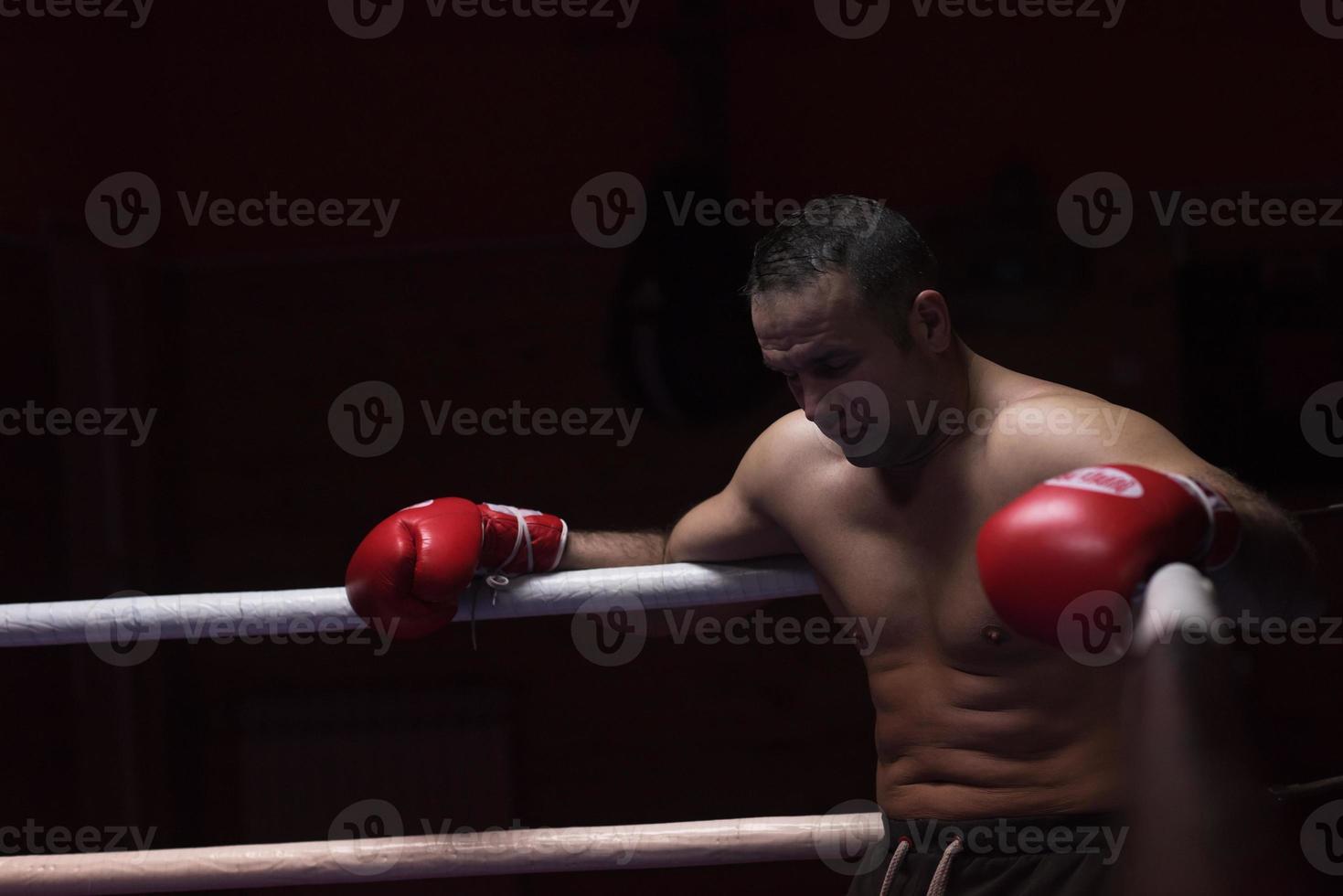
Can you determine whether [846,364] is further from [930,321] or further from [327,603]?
[327,603]

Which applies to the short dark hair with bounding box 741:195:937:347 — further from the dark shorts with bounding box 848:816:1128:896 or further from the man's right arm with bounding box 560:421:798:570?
the dark shorts with bounding box 848:816:1128:896

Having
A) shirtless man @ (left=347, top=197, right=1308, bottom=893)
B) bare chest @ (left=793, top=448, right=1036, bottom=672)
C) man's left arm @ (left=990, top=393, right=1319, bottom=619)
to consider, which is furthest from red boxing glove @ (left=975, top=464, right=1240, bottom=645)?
bare chest @ (left=793, top=448, right=1036, bottom=672)

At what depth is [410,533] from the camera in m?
1.36

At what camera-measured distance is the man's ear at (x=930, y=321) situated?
4.26ft

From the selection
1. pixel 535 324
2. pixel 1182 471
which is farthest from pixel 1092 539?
pixel 535 324

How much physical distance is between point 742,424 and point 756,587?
2102 mm

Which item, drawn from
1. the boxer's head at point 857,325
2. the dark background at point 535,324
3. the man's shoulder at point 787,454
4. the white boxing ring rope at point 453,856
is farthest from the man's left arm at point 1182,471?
the dark background at point 535,324

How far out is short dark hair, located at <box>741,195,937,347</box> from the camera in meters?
1.27

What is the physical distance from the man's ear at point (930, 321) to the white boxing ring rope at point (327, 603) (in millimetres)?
309

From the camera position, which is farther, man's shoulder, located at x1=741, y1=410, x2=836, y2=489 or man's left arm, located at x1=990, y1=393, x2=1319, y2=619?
man's shoulder, located at x1=741, y1=410, x2=836, y2=489

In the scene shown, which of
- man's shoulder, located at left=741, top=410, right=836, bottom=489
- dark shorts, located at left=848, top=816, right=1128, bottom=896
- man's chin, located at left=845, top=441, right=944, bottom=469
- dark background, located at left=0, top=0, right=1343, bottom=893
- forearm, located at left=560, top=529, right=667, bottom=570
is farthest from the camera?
dark background, located at left=0, top=0, right=1343, bottom=893

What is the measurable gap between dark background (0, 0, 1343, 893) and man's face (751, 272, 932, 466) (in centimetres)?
199

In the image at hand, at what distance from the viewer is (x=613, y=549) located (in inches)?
60.8

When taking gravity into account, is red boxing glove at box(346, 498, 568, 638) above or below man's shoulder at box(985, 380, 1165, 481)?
below
